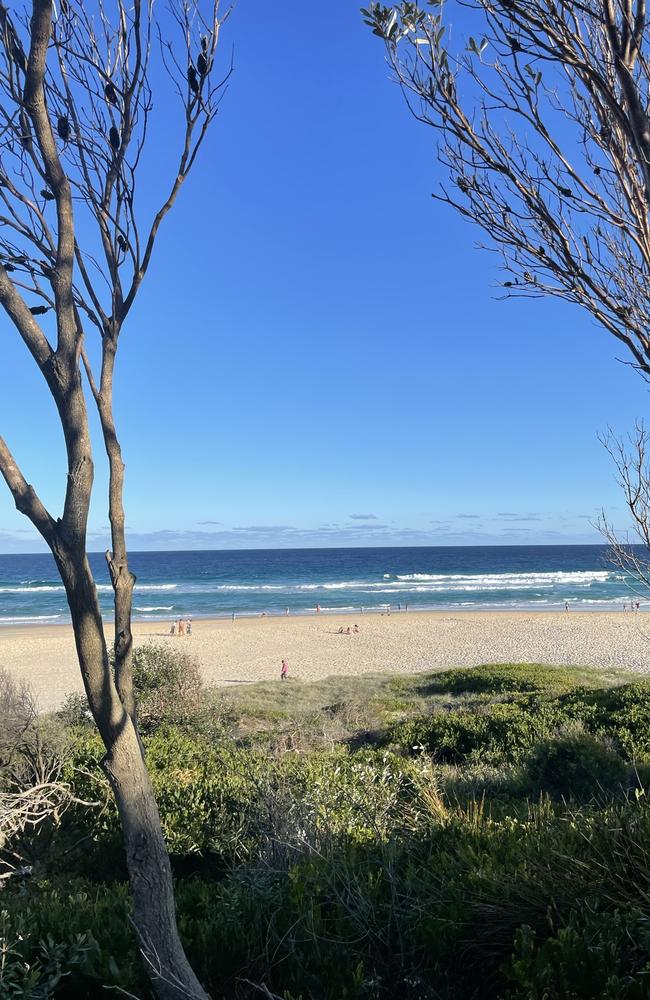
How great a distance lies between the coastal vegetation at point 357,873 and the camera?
2.28 metres

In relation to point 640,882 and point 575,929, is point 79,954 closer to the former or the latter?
point 575,929

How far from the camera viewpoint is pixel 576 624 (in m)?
33.2

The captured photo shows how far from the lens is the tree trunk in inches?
79.5

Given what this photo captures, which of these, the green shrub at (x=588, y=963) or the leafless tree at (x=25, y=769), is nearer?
the green shrub at (x=588, y=963)

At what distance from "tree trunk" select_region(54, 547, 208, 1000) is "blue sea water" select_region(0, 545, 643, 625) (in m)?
31.2

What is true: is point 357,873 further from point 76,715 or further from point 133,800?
point 76,715

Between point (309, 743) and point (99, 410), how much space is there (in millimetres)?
6819

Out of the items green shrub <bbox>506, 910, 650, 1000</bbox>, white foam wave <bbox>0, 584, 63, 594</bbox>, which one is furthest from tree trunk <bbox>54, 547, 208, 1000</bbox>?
white foam wave <bbox>0, 584, 63, 594</bbox>

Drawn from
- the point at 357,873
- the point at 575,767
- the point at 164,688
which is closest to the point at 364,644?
the point at 164,688

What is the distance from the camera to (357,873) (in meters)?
3.10

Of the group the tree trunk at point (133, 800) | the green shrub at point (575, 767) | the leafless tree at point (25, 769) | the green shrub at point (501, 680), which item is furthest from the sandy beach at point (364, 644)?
the tree trunk at point (133, 800)

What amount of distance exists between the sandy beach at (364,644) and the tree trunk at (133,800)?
1598 cm

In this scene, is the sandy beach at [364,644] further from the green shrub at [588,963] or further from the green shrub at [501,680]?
the green shrub at [588,963]

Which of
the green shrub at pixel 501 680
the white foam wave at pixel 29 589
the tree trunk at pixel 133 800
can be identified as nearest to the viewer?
the tree trunk at pixel 133 800
